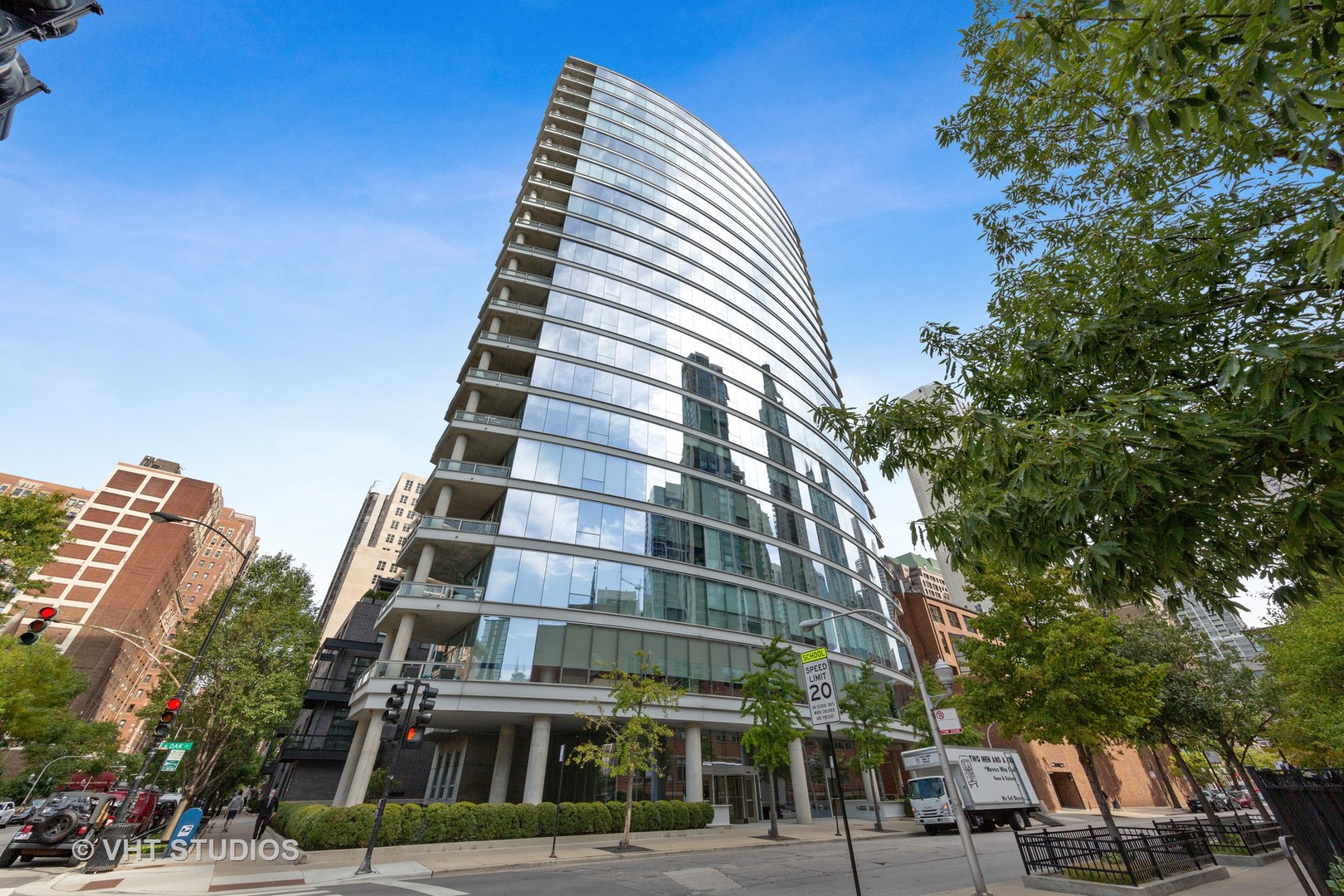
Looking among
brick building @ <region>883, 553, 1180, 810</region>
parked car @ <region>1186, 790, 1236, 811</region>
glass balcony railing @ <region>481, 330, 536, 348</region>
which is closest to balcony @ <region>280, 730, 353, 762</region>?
glass balcony railing @ <region>481, 330, 536, 348</region>

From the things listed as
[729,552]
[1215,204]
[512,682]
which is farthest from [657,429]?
[1215,204]

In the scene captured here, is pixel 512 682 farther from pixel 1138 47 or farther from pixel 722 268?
pixel 722 268

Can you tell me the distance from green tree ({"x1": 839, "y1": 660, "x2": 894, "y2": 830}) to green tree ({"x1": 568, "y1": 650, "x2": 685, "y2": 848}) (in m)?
11.0

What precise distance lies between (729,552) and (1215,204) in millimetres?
28640

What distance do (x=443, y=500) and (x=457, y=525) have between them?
1978mm

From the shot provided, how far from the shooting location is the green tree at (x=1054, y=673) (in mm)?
13828

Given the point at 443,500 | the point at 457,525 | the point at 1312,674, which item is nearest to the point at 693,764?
the point at 457,525

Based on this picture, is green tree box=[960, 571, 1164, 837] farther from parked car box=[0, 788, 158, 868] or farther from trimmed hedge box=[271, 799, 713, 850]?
parked car box=[0, 788, 158, 868]

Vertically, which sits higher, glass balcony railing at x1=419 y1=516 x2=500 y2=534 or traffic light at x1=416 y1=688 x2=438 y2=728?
glass balcony railing at x1=419 y1=516 x2=500 y2=534

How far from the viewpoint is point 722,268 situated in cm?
4875

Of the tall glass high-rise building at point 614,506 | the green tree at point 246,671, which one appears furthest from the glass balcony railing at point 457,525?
the green tree at point 246,671

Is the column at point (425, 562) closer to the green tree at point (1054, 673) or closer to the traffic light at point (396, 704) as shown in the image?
the traffic light at point (396, 704)

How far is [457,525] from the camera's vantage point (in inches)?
1056

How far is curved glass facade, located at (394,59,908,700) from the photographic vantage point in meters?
26.8
